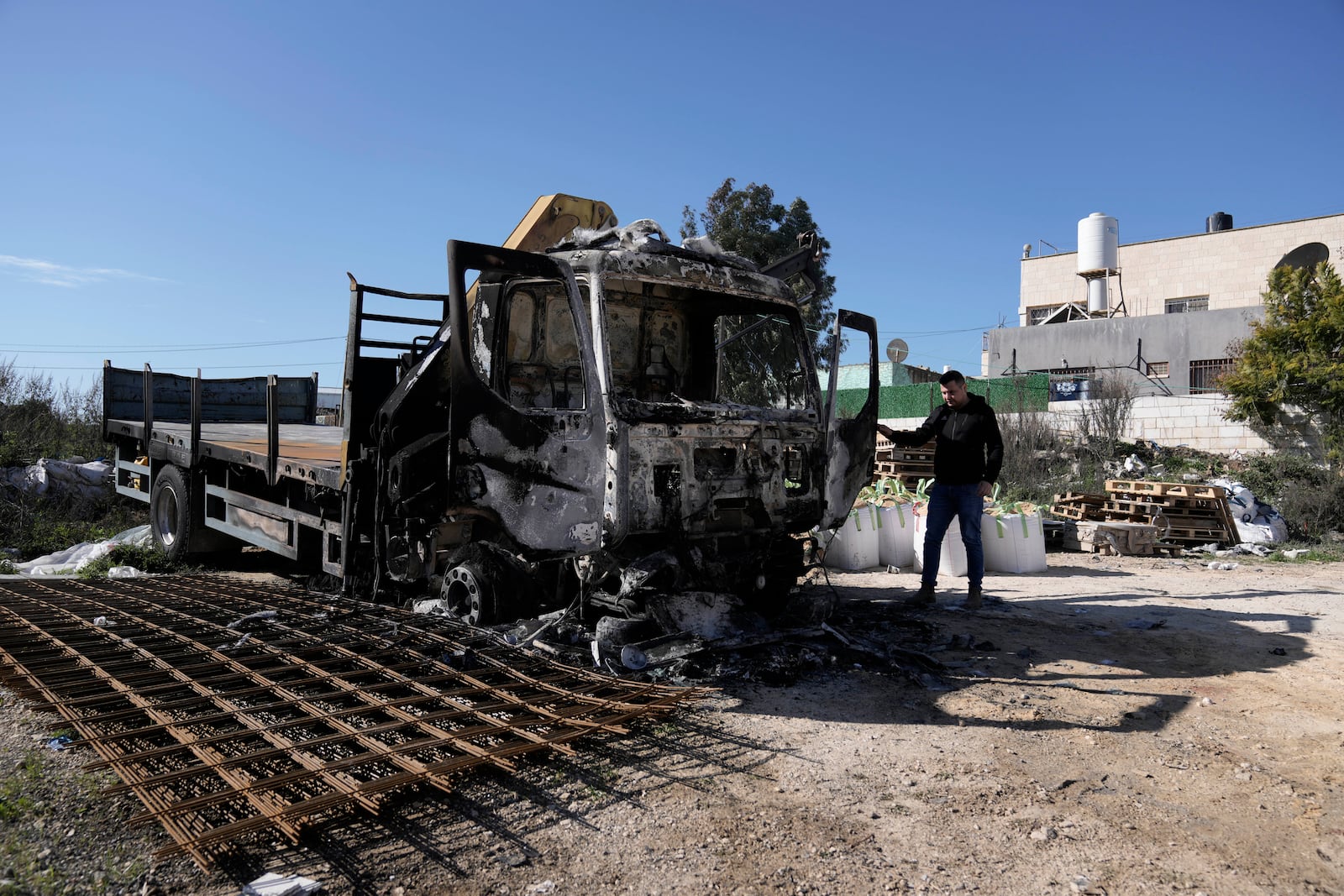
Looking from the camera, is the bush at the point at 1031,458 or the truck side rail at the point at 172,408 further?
the bush at the point at 1031,458

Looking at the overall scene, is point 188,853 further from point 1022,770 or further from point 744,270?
point 744,270

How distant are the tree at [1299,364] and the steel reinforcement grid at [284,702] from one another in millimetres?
16731

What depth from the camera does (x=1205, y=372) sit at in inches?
990

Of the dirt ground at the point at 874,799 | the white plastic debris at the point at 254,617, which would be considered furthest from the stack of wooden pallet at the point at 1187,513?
the white plastic debris at the point at 254,617

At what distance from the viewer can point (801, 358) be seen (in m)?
5.44

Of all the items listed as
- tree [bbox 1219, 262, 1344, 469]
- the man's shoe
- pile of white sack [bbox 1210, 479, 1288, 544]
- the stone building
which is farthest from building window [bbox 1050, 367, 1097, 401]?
the man's shoe

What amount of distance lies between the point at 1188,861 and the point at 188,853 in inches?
115

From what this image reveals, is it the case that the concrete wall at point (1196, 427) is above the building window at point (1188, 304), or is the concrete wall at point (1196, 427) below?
below

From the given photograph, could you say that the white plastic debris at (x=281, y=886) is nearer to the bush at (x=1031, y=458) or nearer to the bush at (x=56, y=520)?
the bush at (x=56, y=520)

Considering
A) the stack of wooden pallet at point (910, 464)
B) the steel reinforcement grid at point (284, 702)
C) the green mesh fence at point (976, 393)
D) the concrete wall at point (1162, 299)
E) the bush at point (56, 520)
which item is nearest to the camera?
the steel reinforcement grid at point (284, 702)

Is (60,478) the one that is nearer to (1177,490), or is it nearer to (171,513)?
(171,513)

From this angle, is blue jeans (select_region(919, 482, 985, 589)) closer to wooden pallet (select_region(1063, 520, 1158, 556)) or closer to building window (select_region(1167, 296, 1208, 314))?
wooden pallet (select_region(1063, 520, 1158, 556))

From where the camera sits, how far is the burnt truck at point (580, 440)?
14.2 feet

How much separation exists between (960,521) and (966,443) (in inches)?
25.5
